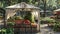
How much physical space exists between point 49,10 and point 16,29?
43.8 m

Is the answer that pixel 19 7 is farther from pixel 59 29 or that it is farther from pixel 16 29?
pixel 59 29

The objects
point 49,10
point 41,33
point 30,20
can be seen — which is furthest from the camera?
point 49,10

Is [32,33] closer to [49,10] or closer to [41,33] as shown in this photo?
[41,33]

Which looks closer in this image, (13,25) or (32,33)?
(32,33)

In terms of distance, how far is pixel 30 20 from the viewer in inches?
886

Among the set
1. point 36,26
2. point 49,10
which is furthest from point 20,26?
point 49,10

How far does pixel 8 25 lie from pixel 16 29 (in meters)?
1.46

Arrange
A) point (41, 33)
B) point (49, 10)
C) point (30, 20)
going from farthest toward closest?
1. point (49, 10)
2. point (30, 20)
3. point (41, 33)

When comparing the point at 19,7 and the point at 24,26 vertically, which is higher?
the point at 19,7

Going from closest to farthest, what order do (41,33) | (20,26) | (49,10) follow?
(41,33), (20,26), (49,10)

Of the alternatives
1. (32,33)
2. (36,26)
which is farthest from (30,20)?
(32,33)

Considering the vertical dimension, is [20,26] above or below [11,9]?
below

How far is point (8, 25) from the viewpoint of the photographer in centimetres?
2016

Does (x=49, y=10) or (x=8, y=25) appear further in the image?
(x=49, y=10)
